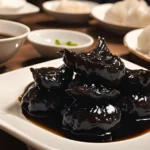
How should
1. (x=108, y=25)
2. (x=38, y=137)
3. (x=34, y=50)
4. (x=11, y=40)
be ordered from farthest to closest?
1. (x=108, y=25)
2. (x=34, y=50)
3. (x=11, y=40)
4. (x=38, y=137)

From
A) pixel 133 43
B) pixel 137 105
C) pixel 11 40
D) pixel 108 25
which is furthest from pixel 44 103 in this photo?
pixel 108 25

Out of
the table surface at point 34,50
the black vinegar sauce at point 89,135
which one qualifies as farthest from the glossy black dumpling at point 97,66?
the table surface at point 34,50

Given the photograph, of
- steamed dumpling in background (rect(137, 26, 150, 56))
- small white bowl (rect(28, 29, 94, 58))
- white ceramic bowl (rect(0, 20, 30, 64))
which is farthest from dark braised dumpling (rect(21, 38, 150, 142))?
steamed dumpling in background (rect(137, 26, 150, 56))

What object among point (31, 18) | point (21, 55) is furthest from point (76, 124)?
point (31, 18)

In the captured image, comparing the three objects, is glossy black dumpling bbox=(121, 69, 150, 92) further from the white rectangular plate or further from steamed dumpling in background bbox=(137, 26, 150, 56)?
steamed dumpling in background bbox=(137, 26, 150, 56)

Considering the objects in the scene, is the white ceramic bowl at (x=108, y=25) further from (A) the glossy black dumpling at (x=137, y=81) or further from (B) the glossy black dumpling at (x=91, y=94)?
(B) the glossy black dumpling at (x=91, y=94)

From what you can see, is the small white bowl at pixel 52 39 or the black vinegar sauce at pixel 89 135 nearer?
the black vinegar sauce at pixel 89 135

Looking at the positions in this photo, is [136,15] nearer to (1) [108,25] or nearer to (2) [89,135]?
(1) [108,25]
